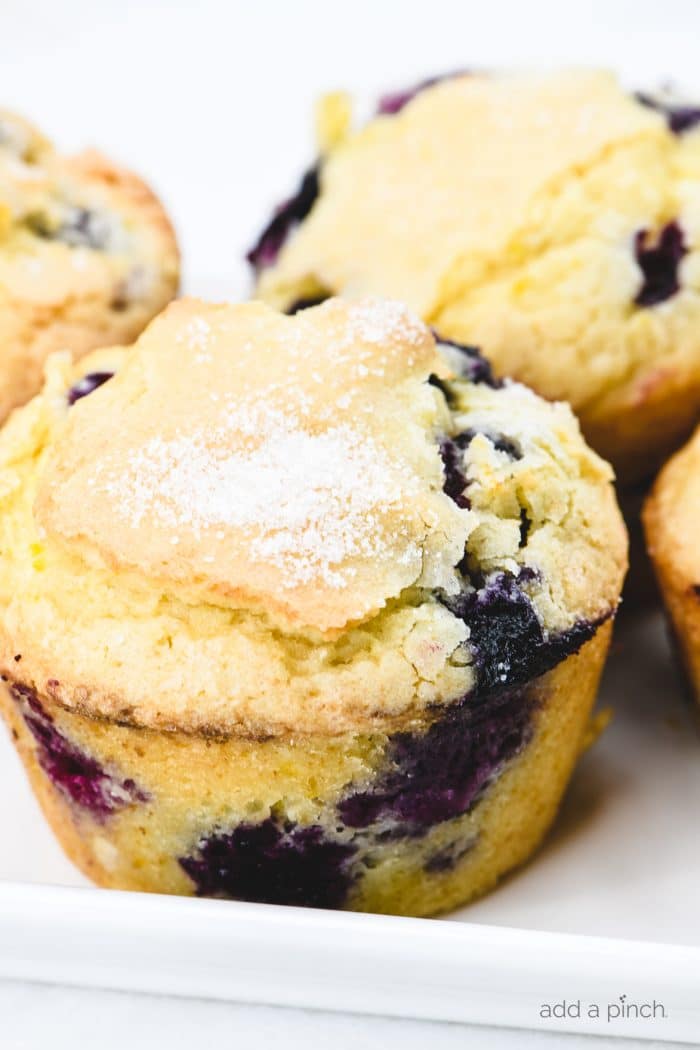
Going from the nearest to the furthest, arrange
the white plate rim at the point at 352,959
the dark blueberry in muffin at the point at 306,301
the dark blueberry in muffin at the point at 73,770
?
the white plate rim at the point at 352,959, the dark blueberry in muffin at the point at 73,770, the dark blueberry in muffin at the point at 306,301

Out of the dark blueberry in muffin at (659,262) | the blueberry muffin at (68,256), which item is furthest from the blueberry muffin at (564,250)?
the blueberry muffin at (68,256)

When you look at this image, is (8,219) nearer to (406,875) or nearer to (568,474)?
(568,474)

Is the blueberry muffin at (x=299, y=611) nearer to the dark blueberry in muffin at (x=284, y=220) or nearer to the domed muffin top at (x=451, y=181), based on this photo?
the domed muffin top at (x=451, y=181)

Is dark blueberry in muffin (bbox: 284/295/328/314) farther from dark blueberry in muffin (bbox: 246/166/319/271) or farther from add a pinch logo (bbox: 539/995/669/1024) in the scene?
add a pinch logo (bbox: 539/995/669/1024)

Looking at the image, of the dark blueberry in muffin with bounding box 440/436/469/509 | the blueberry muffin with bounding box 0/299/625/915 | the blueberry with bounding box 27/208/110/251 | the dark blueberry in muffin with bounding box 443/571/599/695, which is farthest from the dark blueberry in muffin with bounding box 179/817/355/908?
the blueberry with bounding box 27/208/110/251

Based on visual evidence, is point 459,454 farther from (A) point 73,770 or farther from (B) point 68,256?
(B) point 68,256

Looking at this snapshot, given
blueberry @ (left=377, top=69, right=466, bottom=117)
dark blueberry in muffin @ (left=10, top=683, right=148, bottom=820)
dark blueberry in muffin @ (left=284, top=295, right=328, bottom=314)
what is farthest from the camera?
blueberry @ (left=377, top=69, right=466, bottom=117)

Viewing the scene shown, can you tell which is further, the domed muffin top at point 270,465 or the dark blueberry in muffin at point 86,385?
the dark blueberry in muffin at point 86,385

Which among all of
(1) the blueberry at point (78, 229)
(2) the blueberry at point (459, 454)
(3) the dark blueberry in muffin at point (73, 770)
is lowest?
(3) the dark blueberry in muffin at point (73, 770)
